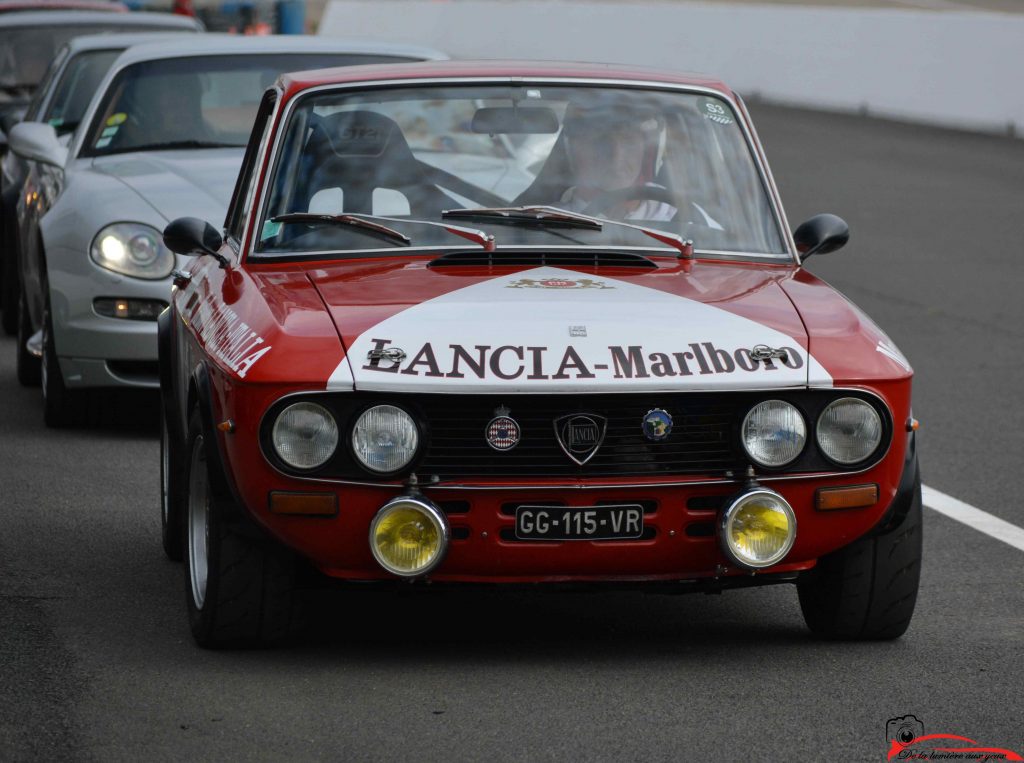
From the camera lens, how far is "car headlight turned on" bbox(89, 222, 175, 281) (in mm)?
9148

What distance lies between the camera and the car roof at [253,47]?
10.5m

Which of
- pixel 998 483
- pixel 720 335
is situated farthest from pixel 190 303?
pixel 998 483

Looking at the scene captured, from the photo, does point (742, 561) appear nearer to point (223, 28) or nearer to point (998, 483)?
point (998, 483)

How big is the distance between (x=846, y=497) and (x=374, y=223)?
5.62 ft

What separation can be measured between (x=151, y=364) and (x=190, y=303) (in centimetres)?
285

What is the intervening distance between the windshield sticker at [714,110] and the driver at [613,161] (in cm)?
18

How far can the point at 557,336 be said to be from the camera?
17.2 feet

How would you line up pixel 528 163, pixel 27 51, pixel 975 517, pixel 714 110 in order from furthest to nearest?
pixel 27 51 < pixel 975 517 < pixel 714 110 < pixel 528 163

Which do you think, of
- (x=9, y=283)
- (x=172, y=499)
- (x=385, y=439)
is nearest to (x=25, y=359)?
(x=9, y=283)

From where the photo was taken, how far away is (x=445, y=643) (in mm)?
5668

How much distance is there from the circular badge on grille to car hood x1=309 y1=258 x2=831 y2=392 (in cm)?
10

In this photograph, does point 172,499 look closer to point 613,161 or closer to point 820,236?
point 613,161

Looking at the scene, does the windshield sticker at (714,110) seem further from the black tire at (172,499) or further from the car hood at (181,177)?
the car hood at (181,177)

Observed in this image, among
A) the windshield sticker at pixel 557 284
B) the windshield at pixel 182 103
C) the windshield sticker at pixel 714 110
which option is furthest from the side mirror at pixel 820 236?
the windshield at pixel 182 103
